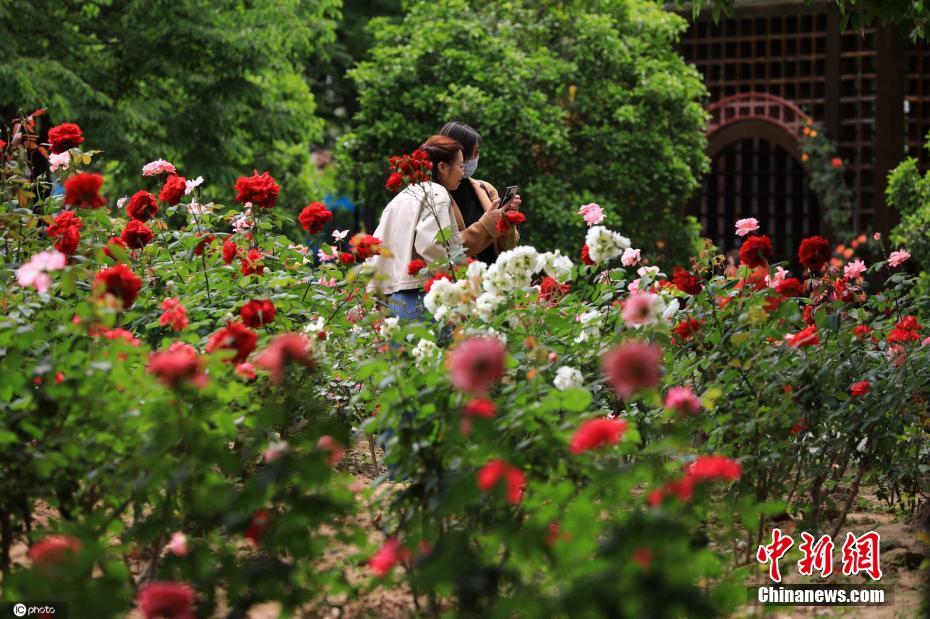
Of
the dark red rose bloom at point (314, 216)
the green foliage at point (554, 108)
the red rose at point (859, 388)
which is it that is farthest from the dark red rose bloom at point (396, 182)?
the green foliage at point (554, 108)

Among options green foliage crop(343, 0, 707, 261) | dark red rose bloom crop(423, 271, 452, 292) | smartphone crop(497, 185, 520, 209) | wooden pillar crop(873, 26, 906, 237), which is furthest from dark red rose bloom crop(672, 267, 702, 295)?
wooden pillar crop(873, 26, 906, 237)

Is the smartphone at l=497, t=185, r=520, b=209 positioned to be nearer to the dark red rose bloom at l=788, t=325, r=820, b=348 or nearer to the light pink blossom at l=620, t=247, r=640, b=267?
the light pink blossom at l=620, t=247, r=640, b=267

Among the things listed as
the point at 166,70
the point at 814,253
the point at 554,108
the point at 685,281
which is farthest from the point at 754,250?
the point at 166,70

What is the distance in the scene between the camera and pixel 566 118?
527 inches

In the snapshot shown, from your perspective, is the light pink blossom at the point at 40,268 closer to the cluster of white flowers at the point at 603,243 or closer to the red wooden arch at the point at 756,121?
the cluster of white flowers at the point at 603,243

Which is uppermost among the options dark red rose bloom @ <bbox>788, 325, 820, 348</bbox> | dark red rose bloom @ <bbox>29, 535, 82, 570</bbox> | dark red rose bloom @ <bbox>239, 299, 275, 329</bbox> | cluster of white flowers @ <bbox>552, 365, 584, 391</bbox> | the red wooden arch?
the red wooden arch

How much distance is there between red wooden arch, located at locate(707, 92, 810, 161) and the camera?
52.9 ft

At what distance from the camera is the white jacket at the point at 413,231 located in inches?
187

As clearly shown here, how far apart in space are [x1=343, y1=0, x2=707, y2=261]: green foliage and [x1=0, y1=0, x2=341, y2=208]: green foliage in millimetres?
1234

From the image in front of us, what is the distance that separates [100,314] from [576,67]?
10934mm

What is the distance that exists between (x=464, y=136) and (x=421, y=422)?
256cm

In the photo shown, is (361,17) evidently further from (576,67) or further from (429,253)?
(429,253)

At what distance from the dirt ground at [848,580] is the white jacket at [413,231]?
82 centimetres

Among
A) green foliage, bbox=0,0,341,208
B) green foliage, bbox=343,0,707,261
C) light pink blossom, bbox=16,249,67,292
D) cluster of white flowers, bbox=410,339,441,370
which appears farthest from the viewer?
green foliage, bbox=343,0,707,261
